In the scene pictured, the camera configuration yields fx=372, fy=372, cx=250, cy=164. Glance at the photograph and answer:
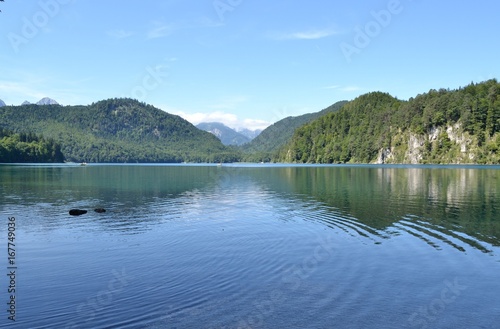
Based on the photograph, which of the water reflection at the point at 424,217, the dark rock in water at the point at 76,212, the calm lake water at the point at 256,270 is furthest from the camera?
the dark rock in water at the point at 76,212

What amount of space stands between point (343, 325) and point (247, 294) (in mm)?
5489

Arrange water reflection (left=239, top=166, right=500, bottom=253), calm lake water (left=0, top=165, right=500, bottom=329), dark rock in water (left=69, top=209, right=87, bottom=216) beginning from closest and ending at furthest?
calm lake water (left=0, top=165, right=500, bottom=329) < water reflection (left=239, top=166, right=500, bottom=253) < dark rock in water (left=69, top=209, right=87, bottom=216)

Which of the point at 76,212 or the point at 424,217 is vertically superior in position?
the point at 76,212

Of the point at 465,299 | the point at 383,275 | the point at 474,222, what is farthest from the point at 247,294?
the point at 474,222

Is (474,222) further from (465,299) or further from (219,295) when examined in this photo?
(219,295)

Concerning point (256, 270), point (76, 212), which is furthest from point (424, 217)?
point (76, 212)

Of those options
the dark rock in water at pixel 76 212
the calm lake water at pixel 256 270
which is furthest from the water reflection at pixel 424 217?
the dark rock in water at pixel 76 212

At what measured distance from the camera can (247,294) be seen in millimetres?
19719

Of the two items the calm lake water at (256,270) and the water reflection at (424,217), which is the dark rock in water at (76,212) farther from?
the water reflection at (424,217)

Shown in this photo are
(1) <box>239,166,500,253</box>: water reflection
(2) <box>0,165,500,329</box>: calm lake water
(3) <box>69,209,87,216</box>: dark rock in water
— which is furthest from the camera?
(3) <box>69,209,87,216</box>: dark rock in water

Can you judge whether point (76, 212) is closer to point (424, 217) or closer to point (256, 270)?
point (256, 270)

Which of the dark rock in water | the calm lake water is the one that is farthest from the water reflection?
the dark rock in water

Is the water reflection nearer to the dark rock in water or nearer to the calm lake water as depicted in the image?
the calm lake water

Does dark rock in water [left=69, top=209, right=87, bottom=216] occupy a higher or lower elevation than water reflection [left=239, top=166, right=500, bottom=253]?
higher
